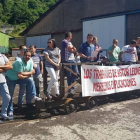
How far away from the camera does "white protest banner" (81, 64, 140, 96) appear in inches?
291

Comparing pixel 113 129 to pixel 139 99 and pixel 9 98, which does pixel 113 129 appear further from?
pixel 139 99

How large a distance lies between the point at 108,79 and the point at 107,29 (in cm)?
1140

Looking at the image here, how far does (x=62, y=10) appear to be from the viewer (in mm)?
23984

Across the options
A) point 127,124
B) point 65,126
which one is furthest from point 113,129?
point 65,126

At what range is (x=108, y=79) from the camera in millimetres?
8062

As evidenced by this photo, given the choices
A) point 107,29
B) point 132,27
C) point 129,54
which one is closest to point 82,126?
point 129,54

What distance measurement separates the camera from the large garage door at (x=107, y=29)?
1794cm

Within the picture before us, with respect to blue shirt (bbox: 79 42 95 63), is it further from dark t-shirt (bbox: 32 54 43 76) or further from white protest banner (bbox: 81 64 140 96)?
dark t-shirt (bbox: 32 54 43 76)

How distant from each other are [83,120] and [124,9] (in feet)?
44.9

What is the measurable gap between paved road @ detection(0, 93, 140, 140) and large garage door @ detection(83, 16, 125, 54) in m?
11.6

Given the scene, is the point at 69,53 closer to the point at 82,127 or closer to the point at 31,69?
the point at 31,69

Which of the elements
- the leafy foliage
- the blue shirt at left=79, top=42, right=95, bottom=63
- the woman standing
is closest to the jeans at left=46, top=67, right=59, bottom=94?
the woman standing

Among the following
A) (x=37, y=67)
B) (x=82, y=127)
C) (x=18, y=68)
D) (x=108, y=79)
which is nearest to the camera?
(x=82, y=127)

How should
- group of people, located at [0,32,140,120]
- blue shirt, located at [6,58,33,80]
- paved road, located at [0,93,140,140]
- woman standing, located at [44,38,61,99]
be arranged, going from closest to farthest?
1. paved road, located at [0,93,140,140]
2. group of people, located at [0,32,140,120]
3. blue shirt, located at [6,58,33,80]
4. woman standing, located at [44,38,61,99]
